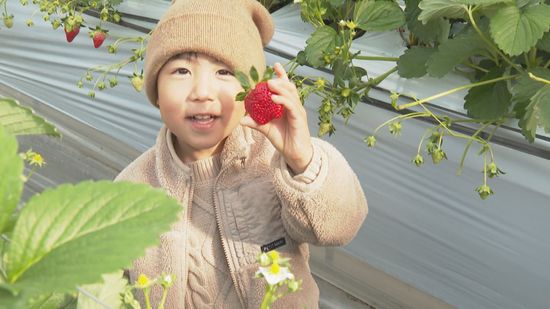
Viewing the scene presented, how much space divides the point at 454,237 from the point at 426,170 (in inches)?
5.2

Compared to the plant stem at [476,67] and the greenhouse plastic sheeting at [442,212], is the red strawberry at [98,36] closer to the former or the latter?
the greenhouse plastic sheeting at [442,212]

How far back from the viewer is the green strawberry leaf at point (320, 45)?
152 centimetres

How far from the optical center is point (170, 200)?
0.93ft

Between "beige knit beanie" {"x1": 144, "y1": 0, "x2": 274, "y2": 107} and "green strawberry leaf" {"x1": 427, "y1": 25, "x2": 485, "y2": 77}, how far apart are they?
1.40 ft

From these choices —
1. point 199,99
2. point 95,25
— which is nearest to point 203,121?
point 199,99

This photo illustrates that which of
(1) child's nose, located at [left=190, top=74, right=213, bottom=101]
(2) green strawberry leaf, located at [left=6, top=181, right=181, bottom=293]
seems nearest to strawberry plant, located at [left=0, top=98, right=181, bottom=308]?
(2) green strawberry leaf, located at [left=6, top=181, right=181, bottom=293]

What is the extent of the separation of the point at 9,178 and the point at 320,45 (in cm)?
130

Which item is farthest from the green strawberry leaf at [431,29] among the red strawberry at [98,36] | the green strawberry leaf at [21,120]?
the green strawberry leaf at [21,120]

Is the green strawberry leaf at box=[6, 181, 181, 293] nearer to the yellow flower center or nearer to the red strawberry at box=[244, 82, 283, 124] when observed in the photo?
the yellow flower center

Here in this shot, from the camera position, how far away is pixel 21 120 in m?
0.34

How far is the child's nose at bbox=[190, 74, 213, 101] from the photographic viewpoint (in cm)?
94

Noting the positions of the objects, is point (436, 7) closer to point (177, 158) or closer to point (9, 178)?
point (177, 158)

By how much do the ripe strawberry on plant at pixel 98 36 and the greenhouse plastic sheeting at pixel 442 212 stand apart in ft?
1.52

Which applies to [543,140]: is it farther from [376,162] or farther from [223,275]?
[223,275]
